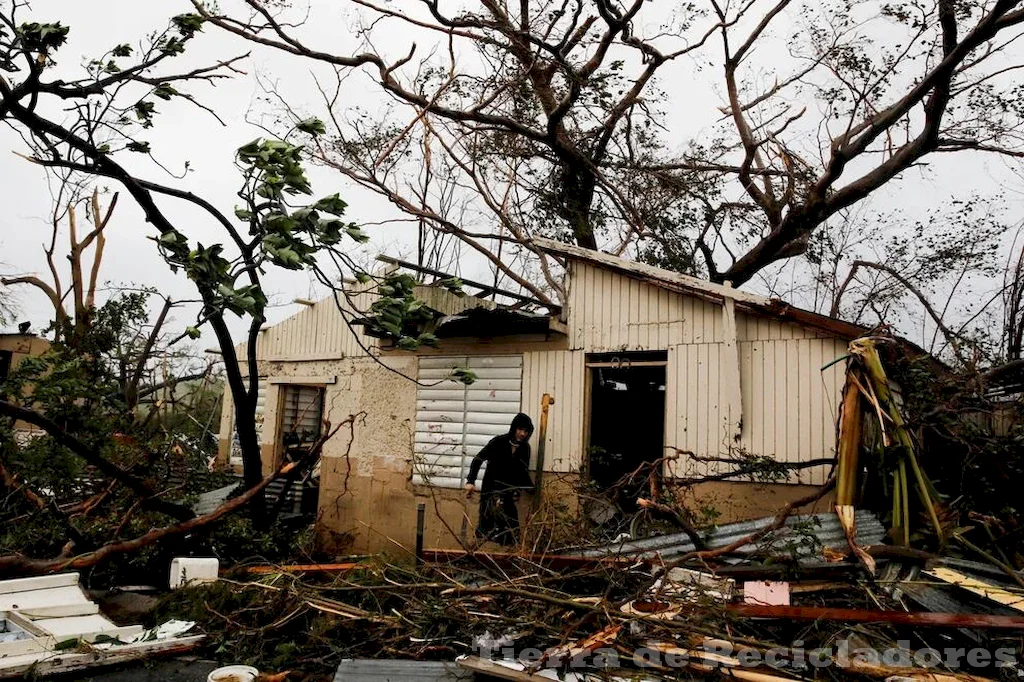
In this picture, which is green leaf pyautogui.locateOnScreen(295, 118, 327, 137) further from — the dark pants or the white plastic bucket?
the dark pants

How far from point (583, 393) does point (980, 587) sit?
4.87 metres

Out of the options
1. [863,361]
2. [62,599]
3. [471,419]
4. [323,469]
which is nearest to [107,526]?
[62,599]

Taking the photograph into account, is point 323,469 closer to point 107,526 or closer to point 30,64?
point 107,526

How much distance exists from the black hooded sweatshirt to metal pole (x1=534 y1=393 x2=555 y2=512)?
128 millimetres

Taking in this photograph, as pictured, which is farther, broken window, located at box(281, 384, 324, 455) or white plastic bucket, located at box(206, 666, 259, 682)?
broken window, located at box(281, 384, 324, 455)

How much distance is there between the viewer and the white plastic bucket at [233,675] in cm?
428

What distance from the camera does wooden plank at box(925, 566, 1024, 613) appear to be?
13.6 feet

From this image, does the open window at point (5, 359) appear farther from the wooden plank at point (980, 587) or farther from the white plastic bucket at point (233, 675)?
the wooden plank at point (980, 587)

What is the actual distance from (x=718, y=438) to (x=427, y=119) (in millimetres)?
8399

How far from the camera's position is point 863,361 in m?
5.75

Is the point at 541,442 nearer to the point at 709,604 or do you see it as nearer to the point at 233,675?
the point at 709,604

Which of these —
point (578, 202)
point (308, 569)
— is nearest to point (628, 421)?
point (578, 202)

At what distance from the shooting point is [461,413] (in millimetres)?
9734

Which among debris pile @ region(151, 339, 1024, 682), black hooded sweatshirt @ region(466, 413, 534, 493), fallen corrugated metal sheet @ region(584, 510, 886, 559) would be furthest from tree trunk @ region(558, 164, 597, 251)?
fallen corrugated metal sheet @ region(584, 510, 886, 559)
